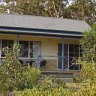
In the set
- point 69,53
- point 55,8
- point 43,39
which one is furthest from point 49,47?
point 55,8

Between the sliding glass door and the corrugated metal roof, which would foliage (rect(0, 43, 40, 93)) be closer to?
the corrugated metal roof

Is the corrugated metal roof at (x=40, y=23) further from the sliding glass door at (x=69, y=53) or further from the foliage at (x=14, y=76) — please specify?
the foliage at (x=14, y=76)

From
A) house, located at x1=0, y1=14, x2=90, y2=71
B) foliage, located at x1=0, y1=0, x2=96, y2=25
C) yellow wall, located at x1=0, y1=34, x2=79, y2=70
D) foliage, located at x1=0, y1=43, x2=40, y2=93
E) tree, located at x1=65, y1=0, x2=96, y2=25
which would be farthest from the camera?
tree, located at x1=65, y1=0, x2=96, y2=25

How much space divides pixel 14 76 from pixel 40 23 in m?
16.0

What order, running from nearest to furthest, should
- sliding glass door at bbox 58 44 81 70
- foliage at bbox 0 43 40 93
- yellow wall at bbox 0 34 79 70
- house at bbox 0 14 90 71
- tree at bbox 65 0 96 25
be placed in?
foliage at bbox 0 43 40 93 → house at bbox 0 14 90 71 → yellow wall at bbox 0 34 79 70 → sliding glass door at bbox 58 44 81 70 → tree at bbox 65 0 96 25

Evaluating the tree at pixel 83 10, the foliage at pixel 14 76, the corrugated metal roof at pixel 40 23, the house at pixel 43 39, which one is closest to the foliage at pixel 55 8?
the tree at pixel 83 10

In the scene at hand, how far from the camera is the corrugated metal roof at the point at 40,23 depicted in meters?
25.0

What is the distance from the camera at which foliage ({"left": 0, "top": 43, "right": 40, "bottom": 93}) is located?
10719 mm

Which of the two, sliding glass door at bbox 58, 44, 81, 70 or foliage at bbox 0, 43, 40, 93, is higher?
foliage at bbox 0, 43, 40, 93

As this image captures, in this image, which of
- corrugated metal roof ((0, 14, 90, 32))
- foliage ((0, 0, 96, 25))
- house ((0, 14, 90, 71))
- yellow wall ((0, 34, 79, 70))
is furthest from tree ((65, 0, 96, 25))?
yellow wall ((0, 34, 79, 70))

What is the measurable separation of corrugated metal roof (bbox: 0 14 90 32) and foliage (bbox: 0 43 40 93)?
43.0ft

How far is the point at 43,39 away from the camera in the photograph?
84.9 feet

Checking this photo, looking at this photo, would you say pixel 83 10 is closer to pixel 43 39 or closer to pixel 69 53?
pixel 69 53

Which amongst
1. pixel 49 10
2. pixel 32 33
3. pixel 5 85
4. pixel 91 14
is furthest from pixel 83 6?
pixel 5 85
